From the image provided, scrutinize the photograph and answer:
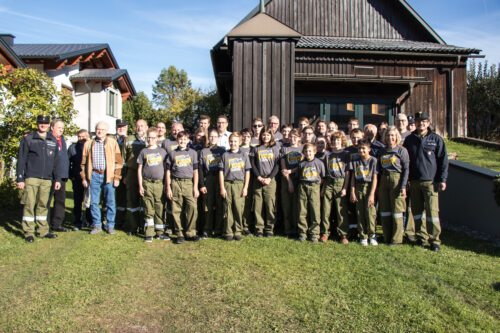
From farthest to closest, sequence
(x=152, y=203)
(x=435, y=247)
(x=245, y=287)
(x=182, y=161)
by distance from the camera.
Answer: (x=152, y=203), (x=182, y=161), (x=435, y=247), (x=245, y=287)

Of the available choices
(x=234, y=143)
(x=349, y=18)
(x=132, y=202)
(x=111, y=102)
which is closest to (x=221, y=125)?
(x=234, y=143)

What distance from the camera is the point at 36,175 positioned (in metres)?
7.21

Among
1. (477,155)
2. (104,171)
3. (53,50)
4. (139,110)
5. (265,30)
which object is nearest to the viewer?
(104,171)

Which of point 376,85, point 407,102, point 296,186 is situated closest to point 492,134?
point 407,102

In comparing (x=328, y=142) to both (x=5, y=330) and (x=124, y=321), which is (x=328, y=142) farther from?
(x=5, y=330)

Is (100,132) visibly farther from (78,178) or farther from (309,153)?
(309,153)

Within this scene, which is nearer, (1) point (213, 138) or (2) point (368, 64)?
(1) point (213, 138)

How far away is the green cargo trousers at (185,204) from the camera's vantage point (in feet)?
23.0

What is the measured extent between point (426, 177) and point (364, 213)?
114cm

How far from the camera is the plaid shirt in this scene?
7.53 meters

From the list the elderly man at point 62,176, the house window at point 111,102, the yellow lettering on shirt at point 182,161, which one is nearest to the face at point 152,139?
the yellow lettering on shirt at point 182,161

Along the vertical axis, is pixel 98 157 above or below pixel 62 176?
above

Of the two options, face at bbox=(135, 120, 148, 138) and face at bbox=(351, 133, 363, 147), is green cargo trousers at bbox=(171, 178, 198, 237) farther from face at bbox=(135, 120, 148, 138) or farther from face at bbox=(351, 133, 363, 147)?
face at bbox=(351, 133, 363, 147)

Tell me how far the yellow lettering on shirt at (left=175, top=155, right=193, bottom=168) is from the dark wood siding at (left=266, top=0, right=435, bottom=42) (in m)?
14.1
